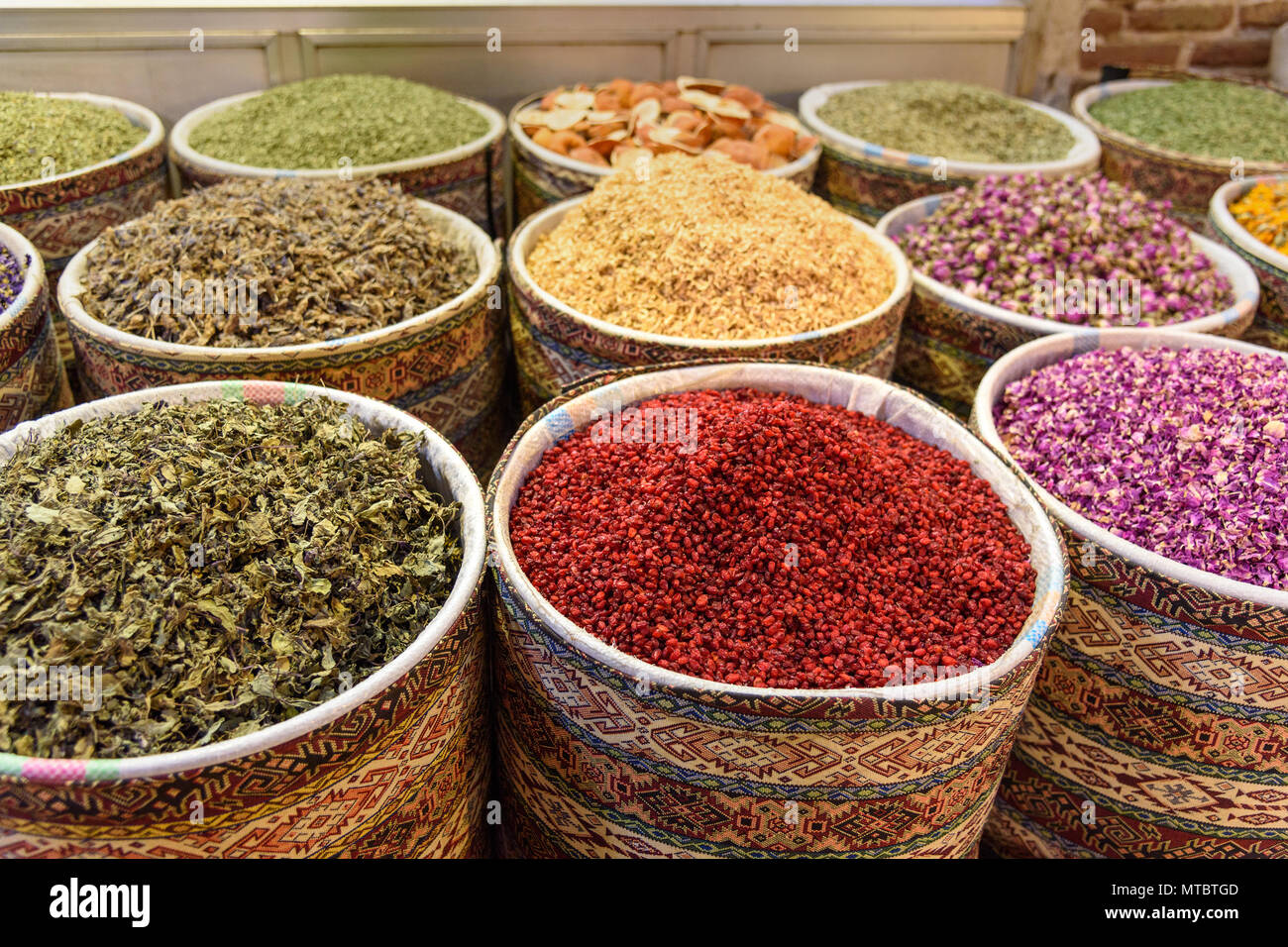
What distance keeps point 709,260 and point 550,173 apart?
765 mm

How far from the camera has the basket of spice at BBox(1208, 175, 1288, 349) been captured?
220 centimetres

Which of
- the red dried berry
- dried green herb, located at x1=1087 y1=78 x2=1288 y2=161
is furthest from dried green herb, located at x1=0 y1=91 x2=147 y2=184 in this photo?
dried green herb, located at x1=1087 y1=78 x2=1288 y2=161

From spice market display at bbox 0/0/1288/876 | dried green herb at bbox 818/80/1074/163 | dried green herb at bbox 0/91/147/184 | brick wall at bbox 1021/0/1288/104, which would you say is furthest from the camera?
brick wall at bbox 1021/0/1288/104

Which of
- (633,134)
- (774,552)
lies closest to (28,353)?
(774,552)

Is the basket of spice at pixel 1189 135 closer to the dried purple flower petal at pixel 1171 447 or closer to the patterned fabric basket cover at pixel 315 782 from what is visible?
the dried purple flower petal at pixel 1171 447

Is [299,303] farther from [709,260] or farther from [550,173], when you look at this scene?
[550,173]

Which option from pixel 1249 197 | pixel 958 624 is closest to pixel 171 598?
pixel 958 624

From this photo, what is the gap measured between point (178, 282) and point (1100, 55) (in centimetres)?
303

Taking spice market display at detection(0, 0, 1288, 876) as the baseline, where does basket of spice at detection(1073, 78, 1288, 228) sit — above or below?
above

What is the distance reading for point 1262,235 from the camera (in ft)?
7.64

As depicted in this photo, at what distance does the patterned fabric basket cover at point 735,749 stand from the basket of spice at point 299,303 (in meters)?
0.44

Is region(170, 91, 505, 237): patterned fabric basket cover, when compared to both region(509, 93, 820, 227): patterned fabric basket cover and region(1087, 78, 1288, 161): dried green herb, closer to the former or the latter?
region(509, 93, 820, 227): patterned fabric basket cover

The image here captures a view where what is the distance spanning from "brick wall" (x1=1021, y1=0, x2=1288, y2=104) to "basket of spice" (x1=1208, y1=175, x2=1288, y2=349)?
91cm

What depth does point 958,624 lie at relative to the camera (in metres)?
1.25
